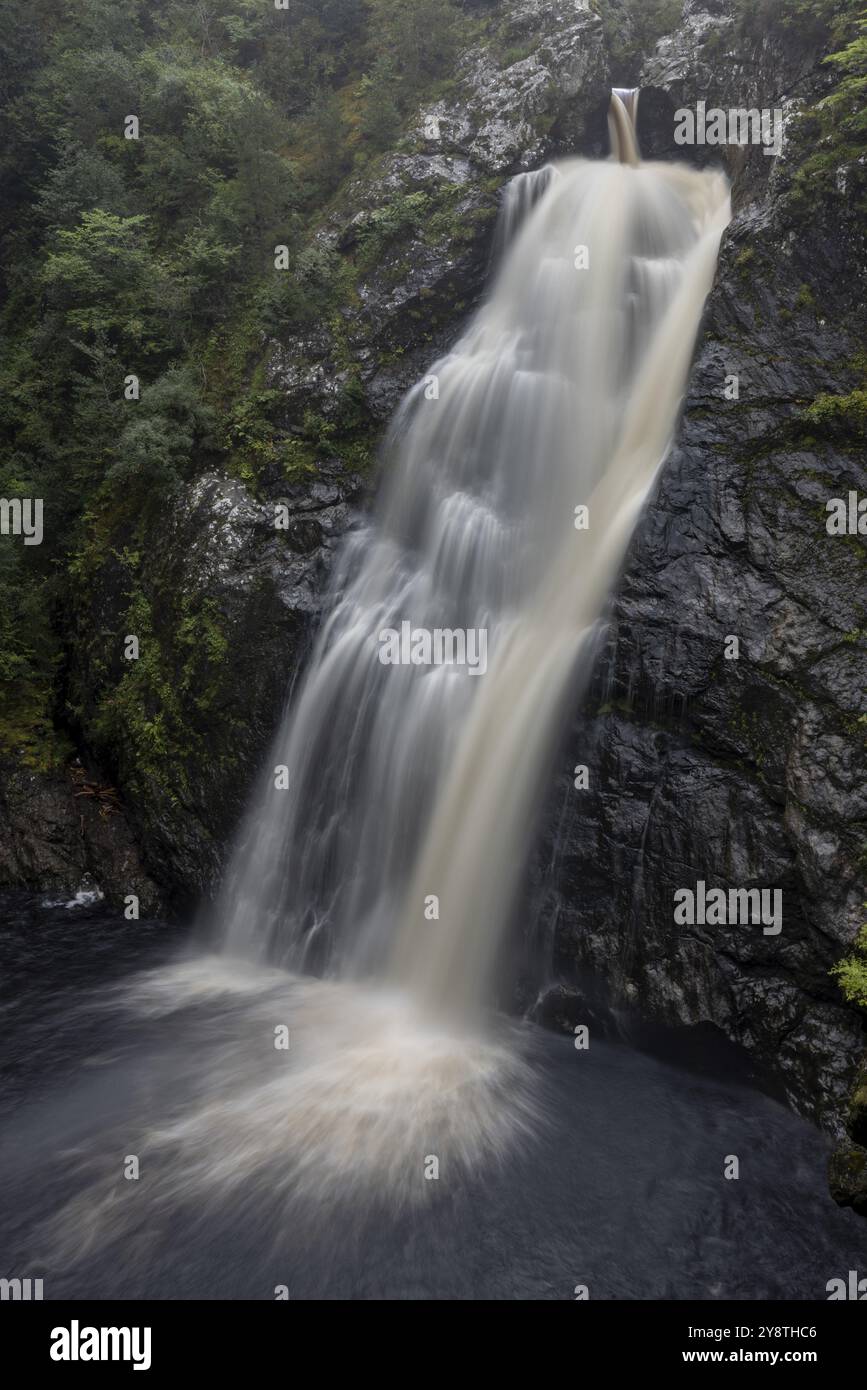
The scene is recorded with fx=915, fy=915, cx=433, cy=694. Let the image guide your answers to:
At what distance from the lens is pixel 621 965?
833 centimetres

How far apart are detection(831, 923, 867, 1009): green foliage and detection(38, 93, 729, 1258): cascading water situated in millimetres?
2737

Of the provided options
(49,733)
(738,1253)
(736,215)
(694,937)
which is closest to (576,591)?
(694,937)

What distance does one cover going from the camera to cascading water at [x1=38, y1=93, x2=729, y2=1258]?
7.53 meters

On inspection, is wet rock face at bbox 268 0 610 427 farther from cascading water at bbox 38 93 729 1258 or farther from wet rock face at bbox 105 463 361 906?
wet rock face at bbox 105 463 361 906

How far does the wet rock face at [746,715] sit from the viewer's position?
759cm

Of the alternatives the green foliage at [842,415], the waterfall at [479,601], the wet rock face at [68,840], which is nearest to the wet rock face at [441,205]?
the waterfall at [479,601]

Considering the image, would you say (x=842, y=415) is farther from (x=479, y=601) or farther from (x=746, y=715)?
(x=479, y=601)

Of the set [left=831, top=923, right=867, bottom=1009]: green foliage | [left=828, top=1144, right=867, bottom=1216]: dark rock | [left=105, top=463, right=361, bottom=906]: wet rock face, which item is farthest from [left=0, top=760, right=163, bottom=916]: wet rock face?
[left=828, top=1144, right=867, bottom=1216]: dark rock

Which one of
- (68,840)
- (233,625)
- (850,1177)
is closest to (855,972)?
(850,1177)

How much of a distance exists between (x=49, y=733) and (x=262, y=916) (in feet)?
14.8

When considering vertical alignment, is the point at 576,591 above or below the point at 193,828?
above

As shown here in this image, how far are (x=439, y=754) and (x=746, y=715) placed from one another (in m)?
3.14

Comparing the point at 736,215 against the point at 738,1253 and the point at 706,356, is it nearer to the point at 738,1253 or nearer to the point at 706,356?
the point at 706,356

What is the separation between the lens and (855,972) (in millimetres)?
6984
